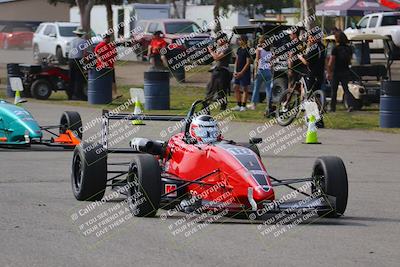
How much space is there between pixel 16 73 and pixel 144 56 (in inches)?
673

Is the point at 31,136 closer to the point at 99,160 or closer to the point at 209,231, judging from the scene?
the point at 99,160

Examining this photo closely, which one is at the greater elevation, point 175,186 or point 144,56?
point 175,186

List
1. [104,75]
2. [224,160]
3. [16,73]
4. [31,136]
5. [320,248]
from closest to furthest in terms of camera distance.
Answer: [320,248], [224,160], [31,136], [104,75], [16,73]

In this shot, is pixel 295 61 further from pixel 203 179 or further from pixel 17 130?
pixel 203 179

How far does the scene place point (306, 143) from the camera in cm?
1836

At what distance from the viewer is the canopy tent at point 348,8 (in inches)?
1917

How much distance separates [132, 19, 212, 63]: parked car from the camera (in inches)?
1384

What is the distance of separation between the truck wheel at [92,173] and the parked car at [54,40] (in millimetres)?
31089

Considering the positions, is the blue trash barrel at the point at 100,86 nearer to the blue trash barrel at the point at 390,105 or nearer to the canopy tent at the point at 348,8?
the blue trash barrel at the point at 390,105

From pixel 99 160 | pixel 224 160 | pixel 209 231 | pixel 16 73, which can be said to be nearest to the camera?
pixel 209 231

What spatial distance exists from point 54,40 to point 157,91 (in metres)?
19.6

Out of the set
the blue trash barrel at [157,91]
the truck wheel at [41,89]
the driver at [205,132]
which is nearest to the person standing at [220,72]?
the blue trash barrel at [157,91]

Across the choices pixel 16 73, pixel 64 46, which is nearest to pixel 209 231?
pixel 16 73

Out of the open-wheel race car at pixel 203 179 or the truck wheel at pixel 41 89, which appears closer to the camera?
the open-wheel race car at pixel 203 179
